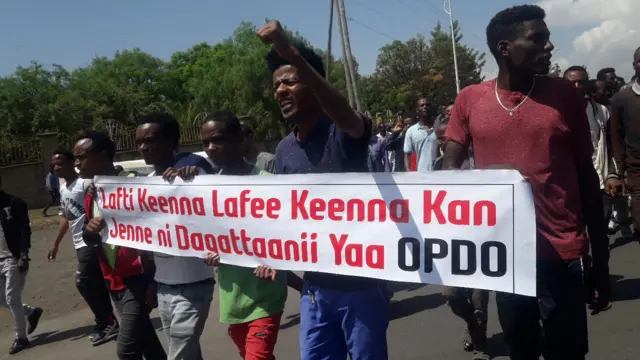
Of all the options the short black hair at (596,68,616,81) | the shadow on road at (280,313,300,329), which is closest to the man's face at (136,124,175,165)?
the shadow on road at (280,313,300,329)

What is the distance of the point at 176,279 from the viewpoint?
3.37m

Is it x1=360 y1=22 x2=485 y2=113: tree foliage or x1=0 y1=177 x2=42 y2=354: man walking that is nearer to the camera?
x1=0 y1=177 x2=42 y2=354: man walking

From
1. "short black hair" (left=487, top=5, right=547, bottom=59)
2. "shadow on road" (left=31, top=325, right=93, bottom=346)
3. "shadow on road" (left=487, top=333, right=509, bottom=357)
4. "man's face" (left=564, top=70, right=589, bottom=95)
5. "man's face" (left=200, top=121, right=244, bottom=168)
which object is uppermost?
"short black hair" (left=487, top=5, right=547, bottom=59)

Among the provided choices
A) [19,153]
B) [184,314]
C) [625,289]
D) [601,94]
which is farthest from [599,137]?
[19,153]

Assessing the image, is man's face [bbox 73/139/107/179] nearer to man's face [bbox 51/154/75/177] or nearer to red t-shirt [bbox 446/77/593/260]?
man's face [bbox 51/154/75/177]

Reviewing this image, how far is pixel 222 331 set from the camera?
18.9 feet

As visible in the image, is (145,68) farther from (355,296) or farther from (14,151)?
(355,296)

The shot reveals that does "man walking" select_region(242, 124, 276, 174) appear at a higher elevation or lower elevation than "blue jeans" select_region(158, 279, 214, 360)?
higher

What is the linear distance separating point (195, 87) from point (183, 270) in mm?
40365

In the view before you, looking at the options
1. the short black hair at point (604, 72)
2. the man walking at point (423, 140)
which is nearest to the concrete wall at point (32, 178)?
the man walking at point (423, 140)

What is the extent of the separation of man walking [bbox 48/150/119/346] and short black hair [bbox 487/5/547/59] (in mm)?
4462

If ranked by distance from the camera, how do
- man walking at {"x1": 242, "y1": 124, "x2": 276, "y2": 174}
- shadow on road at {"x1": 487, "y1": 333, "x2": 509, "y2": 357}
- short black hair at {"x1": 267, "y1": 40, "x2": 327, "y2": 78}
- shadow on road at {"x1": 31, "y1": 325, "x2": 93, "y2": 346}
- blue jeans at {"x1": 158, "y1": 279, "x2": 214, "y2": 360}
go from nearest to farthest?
short black hair at {"x1": 267, "y1": 40, "x2": 327, "y2": 78}, blue jeans at {"x1": 158, "y1": 279, "x2": 214, "y2": 360}, shadow on road at {"x1": 487, "y1": 333, "x2": 509, "y2": 357}, man walking at {"x1": 242, "y1": 124, "x2": 276, "y2": 174}, shadow on road at {"x1": 31, "y1": 325, "x2": 93, "y2": 346}

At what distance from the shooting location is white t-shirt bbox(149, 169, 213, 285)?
3375 mm

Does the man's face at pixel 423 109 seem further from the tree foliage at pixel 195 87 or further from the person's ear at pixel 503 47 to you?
the tree foliage at pixel 195 87
